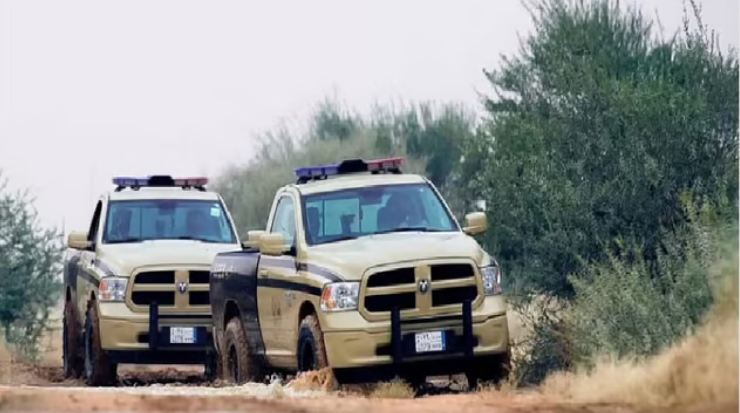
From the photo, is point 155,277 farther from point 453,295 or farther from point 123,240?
point 453,295

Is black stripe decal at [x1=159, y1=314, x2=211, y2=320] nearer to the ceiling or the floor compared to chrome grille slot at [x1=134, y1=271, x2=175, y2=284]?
nearer to the floor

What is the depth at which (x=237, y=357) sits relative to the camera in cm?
2136

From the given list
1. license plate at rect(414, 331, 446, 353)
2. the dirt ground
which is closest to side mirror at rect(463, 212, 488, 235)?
license plate at rect(414, 331, 446, 353)

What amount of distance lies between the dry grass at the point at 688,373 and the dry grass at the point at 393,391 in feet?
5.14

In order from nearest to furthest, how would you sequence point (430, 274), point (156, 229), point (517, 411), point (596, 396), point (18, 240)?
point (517, 411)
point (596, 396)
point (430, 274)
point (156, 229)
point (18, 240)

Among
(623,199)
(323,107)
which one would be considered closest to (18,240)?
(323,107)

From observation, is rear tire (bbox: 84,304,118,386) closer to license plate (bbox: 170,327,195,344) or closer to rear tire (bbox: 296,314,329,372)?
license plate (bbox: 170,327,195,344)

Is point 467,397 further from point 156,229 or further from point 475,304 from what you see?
point 156,229

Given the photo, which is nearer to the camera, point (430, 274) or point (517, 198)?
point (430, 274)

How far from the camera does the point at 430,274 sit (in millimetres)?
18359

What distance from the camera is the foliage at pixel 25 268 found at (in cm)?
4062

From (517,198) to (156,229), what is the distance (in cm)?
492

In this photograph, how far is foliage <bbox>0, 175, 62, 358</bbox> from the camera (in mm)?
40625

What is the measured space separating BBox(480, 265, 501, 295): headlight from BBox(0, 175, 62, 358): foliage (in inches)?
886
